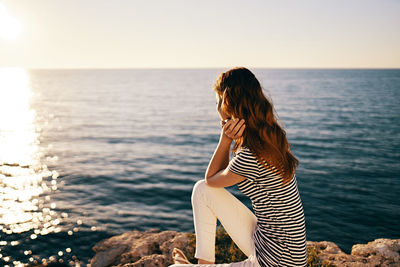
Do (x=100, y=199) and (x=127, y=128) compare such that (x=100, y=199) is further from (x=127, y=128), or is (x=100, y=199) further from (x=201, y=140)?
(x=127, y=128)

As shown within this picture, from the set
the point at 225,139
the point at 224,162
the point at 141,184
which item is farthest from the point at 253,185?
the point at 141,184

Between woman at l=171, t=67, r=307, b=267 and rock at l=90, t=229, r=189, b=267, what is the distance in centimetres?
251

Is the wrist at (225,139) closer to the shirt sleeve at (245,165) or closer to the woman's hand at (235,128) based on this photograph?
the woman's hand at (235,128)

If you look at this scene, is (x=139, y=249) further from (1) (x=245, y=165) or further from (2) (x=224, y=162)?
(1) (x=245, y=165)

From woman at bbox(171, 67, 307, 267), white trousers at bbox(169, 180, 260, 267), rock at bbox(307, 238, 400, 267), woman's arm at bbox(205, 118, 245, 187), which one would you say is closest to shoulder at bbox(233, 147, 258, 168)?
woman at bbox(171, 67, 307, 267)

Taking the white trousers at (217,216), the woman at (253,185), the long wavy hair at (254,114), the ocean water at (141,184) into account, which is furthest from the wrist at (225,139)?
the ocean water at (141,184)

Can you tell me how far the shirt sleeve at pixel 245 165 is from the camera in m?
3.12

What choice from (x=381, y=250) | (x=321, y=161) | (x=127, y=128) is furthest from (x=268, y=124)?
(x=127, y=128)

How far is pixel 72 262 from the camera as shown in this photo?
791 centimetres

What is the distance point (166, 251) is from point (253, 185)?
155 inches

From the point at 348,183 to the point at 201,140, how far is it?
42.5 ft

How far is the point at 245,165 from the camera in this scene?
10.3ft

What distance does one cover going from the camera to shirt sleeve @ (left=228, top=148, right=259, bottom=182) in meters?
3.12

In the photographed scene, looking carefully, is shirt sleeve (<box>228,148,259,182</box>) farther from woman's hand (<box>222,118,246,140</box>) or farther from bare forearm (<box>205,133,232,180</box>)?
bare forearm (<box>205,133,232,180</box>)
